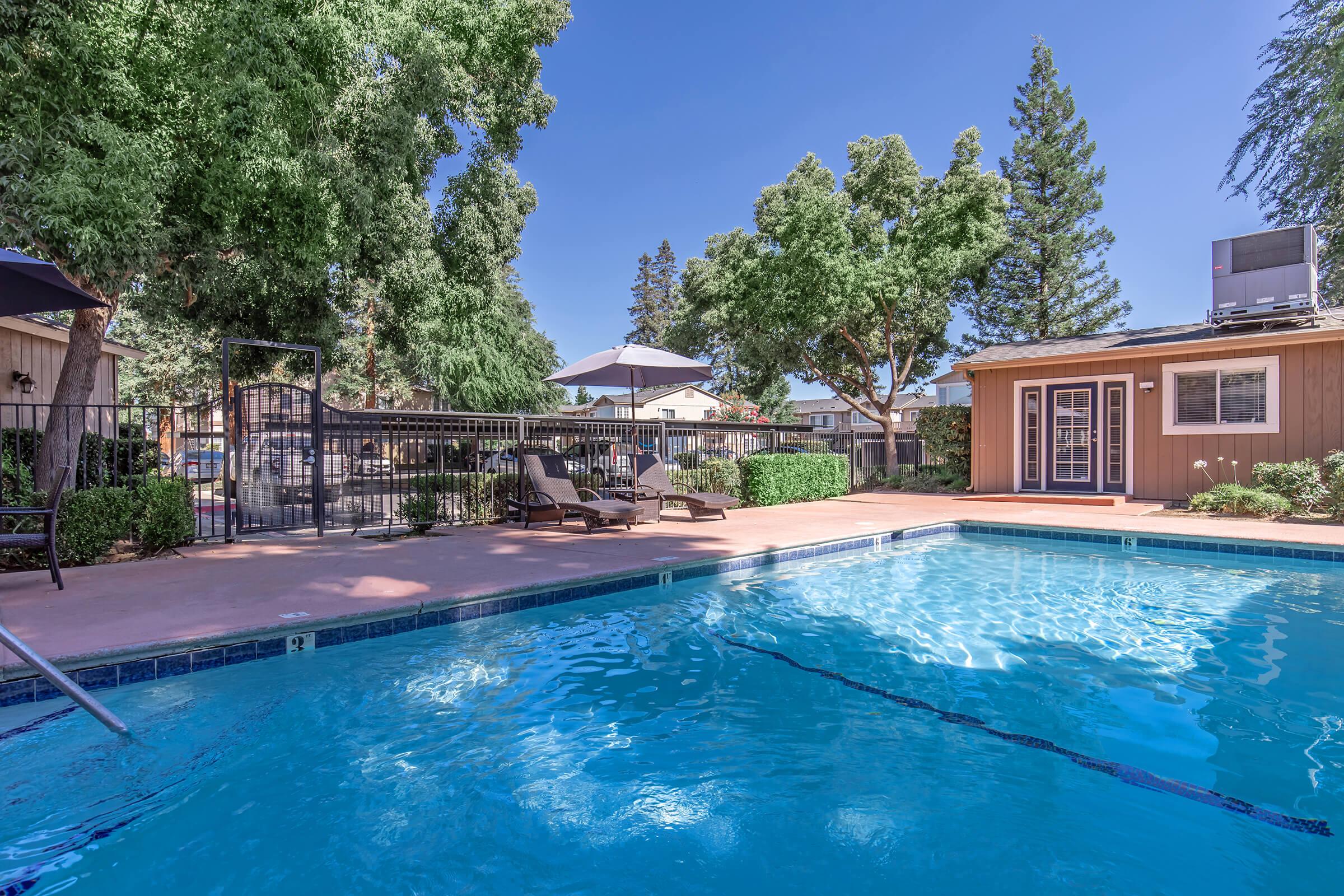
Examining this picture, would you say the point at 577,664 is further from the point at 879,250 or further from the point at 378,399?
the point at 378,399

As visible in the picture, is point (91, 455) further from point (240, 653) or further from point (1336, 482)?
point (1336, 482)

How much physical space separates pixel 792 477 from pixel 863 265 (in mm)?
8006

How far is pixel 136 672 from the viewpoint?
11.4 ft

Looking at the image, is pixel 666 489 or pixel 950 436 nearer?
pixel 666 489

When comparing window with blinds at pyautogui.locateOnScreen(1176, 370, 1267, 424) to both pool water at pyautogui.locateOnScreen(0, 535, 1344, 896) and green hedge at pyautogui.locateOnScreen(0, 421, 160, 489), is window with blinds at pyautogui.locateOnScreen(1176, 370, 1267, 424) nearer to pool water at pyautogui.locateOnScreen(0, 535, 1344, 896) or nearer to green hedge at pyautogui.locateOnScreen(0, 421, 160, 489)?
pool water at pyautogui.locateOnScreen(0, 535, 1344, 896)

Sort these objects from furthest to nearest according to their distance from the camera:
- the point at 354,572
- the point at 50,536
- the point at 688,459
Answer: the point at 688,459 → the point at 354,572 → the point at 50,536

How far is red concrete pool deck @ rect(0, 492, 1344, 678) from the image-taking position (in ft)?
12.5

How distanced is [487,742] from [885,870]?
1847mm

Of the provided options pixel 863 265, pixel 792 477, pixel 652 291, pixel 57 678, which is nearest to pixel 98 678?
pixel 57 678

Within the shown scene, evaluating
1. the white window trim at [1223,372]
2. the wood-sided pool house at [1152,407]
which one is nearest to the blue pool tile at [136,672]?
the wood-sided pool house at [1152,407]

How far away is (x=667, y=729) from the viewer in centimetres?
337

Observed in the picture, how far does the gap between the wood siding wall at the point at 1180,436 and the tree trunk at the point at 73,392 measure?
46.8ft

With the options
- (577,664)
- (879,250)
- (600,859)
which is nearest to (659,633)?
(577,664)

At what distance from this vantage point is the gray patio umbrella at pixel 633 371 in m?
9.80
